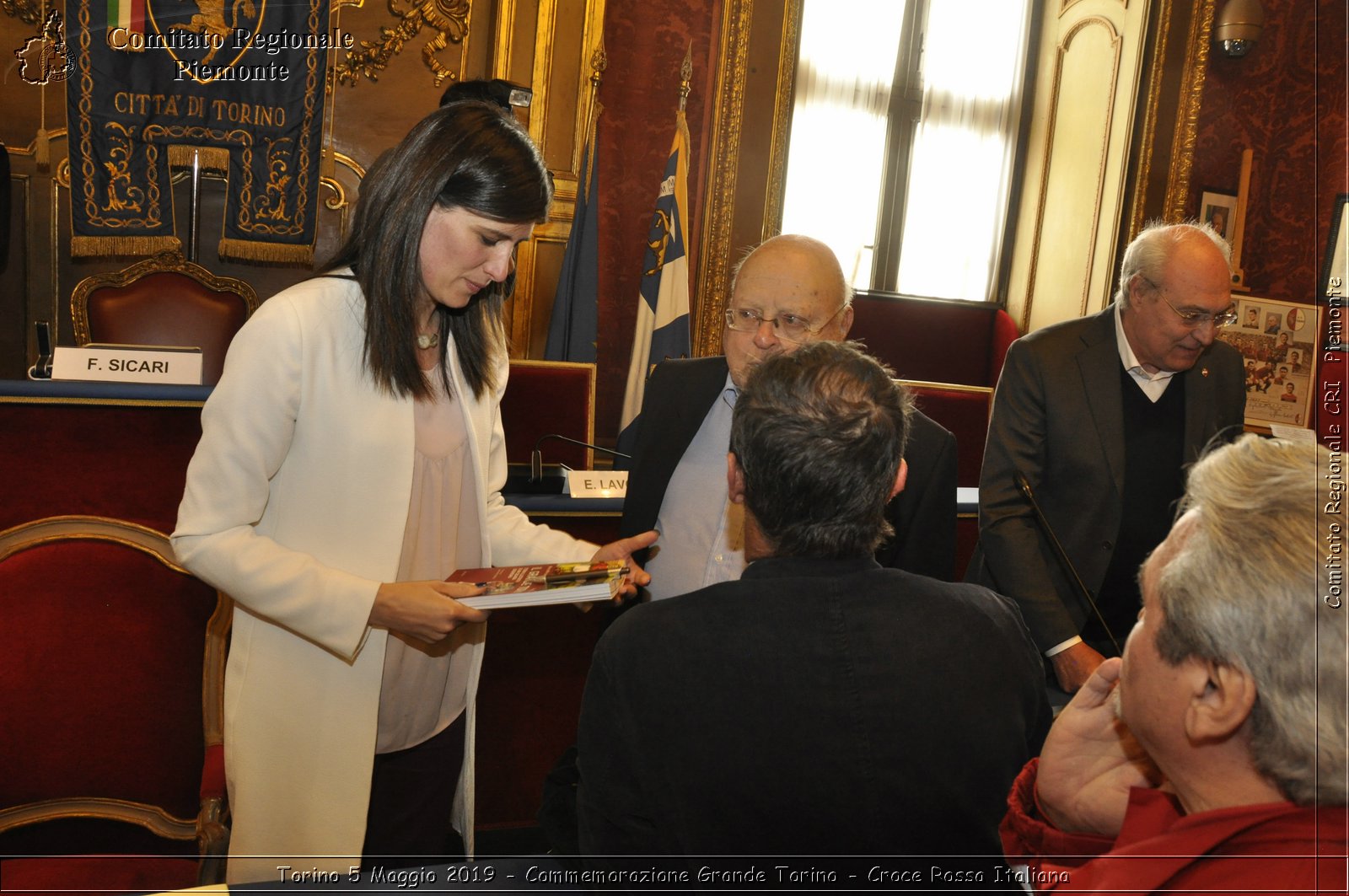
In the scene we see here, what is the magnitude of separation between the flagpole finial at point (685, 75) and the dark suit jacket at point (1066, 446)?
4.18 metres

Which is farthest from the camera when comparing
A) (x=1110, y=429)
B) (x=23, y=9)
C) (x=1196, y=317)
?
(x=23, y=9)

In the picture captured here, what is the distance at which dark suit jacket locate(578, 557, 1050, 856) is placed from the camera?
1.16 meters

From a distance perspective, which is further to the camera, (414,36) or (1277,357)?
(1277,357)

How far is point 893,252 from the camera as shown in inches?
320

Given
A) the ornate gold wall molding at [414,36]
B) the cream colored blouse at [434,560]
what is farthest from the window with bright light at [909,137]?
the cream colored blouse at [434,560]

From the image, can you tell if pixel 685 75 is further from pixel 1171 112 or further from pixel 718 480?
pixel 718 480

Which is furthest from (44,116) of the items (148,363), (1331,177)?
(1331,177)

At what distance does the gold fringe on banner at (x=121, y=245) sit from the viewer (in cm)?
549

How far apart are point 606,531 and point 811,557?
1.80 metres

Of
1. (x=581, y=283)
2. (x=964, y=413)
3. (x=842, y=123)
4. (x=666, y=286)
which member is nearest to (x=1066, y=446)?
(x=964, y=413)

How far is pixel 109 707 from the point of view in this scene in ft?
6.28

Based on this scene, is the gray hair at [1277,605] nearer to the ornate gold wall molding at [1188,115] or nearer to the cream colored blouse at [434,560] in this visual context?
the cream colored blouse at [434,560]

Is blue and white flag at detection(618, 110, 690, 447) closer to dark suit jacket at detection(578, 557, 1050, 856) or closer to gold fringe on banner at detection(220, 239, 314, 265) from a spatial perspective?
gold fringe on banner at detection(220, 239, 314, 265)

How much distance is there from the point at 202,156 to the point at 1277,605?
605 cm
